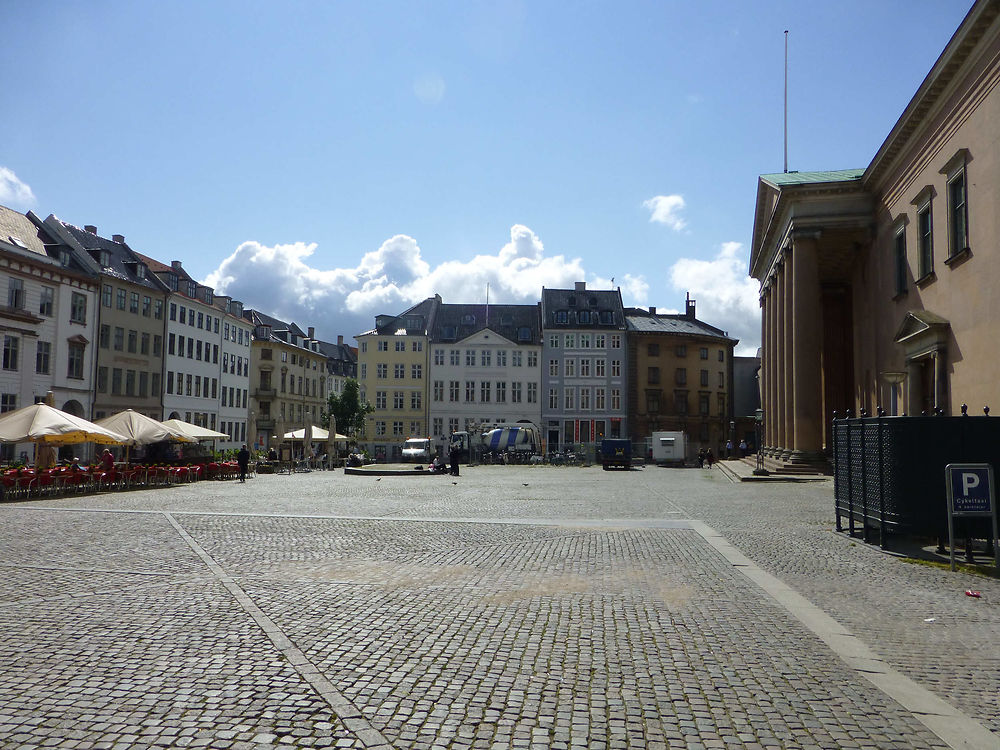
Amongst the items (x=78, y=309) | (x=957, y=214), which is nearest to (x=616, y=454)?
(x=957, y=214)

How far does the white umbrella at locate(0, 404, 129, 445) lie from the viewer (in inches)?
988

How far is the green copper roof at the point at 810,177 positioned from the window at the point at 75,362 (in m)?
41.5

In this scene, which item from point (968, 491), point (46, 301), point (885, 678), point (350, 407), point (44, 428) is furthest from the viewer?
point (350, 407)

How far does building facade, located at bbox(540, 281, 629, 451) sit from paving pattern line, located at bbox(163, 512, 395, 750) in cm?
7308

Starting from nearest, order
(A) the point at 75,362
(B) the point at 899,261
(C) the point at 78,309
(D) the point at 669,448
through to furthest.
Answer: (B) the point at 899,261, (A) the point at 75,362, (C) the point at 78,309, (D) the point at 669,448

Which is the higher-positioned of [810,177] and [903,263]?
[810,177]

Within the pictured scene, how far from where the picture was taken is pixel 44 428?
83.7 ft

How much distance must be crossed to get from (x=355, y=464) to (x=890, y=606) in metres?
45.0

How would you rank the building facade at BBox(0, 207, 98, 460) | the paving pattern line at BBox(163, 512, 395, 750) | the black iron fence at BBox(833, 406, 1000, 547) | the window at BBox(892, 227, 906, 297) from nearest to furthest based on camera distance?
the paving pattern line at BBox(163, 512, 395, 750) < the black iron fence at BBox(833, 406, 1000, 547) < the window at BBox(892, 227, 906, 297) < the building facade at BBox(0, 207, 98, 460)

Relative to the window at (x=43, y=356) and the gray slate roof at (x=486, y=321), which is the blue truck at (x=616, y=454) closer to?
the gray slate roof at (x=486, y=321)

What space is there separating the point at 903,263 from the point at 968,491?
2196 cm

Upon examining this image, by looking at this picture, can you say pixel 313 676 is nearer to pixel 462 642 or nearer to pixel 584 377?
pixel 462 642

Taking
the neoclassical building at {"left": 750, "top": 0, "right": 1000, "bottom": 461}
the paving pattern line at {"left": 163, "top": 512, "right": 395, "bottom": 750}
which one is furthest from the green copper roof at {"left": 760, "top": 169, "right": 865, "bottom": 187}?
the paving pattern line at {"left": 163, "top": 512, "right": 395, "bottom": 750}

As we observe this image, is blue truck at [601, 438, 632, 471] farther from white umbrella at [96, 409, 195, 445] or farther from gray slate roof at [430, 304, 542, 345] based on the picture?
white umbrella at [96, 409, 195, 445]
